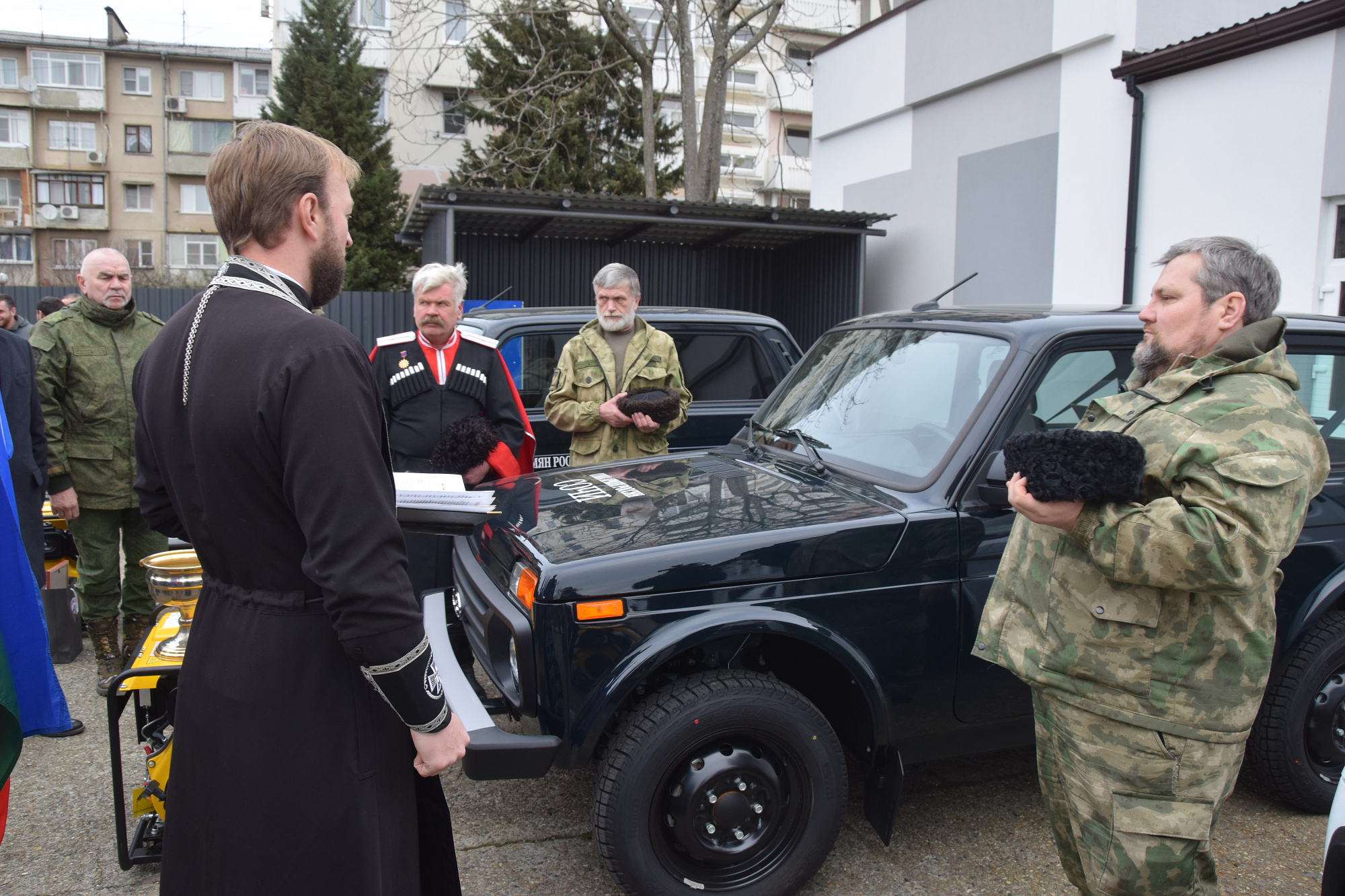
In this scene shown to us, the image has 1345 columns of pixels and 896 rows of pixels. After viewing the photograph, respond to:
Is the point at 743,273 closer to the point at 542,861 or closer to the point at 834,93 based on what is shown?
the point at 834,93

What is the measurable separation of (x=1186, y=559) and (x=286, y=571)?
70.2 inches

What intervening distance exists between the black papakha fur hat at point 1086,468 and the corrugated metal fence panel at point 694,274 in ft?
37.1

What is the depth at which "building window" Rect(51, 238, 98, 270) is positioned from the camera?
1791 inches

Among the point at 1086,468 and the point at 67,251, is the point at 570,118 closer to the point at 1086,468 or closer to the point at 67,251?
the point at 1086,468

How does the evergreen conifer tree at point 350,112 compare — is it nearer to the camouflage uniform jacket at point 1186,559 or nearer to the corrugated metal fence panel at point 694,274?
the corrugated metal fence panel at point 694,274

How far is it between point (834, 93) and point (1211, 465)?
45.8 feet

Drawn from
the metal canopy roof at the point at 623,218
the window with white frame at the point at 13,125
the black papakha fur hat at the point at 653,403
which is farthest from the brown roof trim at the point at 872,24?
the window with white frame at the point at 13,125

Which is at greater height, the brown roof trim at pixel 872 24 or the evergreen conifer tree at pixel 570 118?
the evergreen conifer tree at pixel 570 118

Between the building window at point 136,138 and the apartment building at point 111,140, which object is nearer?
the apartment building at point 111,140

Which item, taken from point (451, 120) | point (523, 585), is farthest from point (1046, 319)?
point (451, 120)

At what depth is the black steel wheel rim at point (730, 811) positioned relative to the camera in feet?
9.09

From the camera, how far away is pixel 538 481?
378cm

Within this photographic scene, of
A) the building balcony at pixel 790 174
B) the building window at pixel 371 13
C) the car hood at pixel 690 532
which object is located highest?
the building window at pixel 371 13

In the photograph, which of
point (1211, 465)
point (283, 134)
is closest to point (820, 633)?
point (1211, 465)
